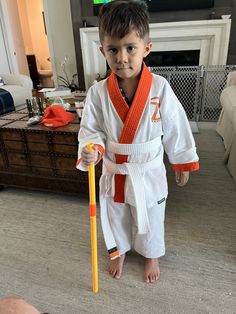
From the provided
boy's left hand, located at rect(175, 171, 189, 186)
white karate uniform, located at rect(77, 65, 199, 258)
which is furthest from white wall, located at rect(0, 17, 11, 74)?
boy's left hand, located at rect(175, 171, 189, 186)

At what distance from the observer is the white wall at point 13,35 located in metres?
4.17

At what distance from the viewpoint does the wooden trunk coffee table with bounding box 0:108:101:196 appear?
147 centimetres

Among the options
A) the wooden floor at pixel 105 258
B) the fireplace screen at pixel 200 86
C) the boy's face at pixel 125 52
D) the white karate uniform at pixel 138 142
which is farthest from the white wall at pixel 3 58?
the boy's face at pixel 125 52

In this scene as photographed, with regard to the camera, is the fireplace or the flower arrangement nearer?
the fireplace

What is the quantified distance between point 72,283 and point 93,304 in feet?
0.46

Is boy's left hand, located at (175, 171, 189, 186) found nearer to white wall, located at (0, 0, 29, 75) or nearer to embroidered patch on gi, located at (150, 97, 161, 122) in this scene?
embroidered patch on gi, located at (150, 97, 161, 122)

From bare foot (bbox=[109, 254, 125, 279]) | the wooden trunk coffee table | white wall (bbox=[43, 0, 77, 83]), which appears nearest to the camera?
bare foot (bbox=[109, 254, 125, 279])

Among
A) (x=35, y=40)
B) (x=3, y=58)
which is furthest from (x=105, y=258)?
(x=35, y=40)

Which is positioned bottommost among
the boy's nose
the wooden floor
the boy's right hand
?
the wooden floor

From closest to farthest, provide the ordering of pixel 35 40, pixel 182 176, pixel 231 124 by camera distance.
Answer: pixel 182 176
pixel 231 124
pixel 35 40

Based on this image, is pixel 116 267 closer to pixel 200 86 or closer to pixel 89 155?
pixel 89 155

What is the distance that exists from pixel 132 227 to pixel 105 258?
0.75 feet

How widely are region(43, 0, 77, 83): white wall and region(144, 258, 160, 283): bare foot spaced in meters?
3.26

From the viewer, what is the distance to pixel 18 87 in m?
3.17
